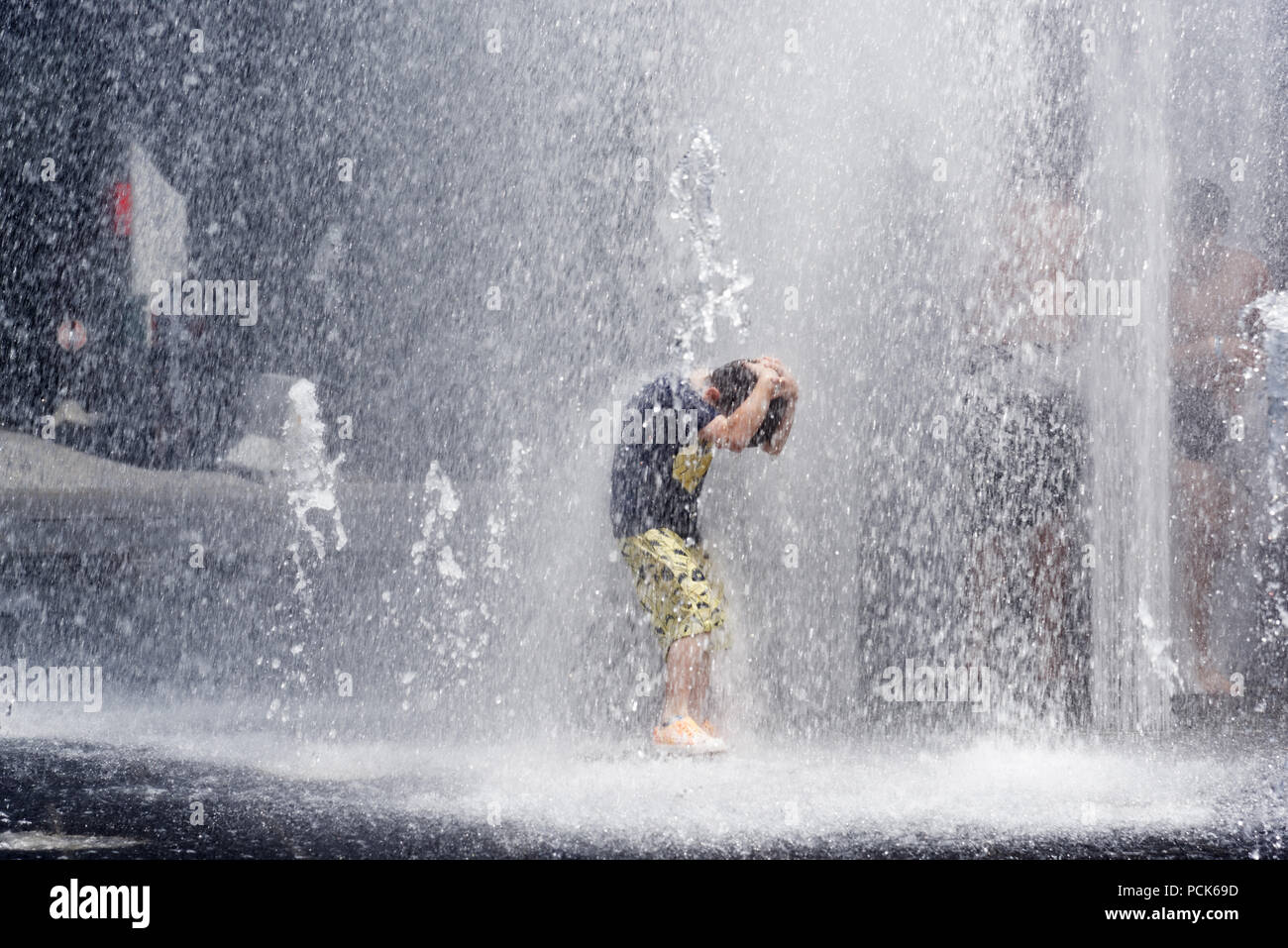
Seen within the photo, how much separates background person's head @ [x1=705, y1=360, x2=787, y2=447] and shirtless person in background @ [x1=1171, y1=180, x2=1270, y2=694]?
184cm

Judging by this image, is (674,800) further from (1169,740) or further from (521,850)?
(1169,740)

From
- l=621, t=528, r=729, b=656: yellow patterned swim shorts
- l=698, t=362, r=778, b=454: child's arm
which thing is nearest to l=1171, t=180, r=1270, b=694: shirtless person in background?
l=698, t=362, r=778, b=454: child's arm

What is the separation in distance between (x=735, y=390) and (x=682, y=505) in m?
0.39

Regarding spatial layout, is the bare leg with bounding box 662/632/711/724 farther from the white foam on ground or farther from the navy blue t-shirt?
the navy blue t-shirt

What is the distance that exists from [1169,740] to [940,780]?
3.47 ft

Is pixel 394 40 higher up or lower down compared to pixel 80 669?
higher up

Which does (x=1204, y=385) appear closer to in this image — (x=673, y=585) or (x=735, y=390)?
(x=735, y=390)

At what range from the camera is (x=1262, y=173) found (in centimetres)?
526

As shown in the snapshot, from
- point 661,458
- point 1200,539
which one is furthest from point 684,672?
point 1200,539

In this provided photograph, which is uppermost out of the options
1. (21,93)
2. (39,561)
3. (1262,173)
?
(21,93)

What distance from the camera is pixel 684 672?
3922 mm

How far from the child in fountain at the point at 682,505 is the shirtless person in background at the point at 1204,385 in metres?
1.87

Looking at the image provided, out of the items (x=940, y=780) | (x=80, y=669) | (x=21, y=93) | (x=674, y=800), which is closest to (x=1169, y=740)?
(x=940, y=780)

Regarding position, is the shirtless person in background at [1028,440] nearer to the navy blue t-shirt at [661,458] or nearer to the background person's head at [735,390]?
the background person's head at [735,390]
